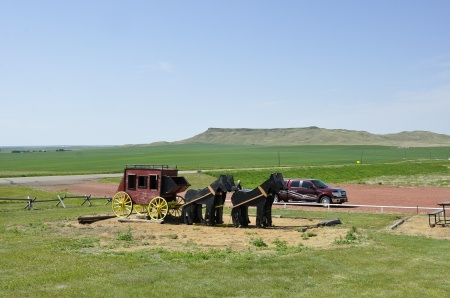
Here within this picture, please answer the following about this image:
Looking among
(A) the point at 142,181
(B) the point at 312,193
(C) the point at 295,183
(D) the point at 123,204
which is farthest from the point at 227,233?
(C) the point at 295,183

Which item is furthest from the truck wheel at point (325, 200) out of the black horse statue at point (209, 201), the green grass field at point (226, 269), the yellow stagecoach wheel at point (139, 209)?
the yellow stagecoach wheel at point (139, 209)

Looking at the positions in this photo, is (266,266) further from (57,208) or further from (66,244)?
(57,208)

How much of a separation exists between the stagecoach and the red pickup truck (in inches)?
448

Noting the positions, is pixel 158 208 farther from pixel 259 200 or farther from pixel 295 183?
pixel 295 183

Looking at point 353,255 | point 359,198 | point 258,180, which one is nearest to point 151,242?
point 353,255

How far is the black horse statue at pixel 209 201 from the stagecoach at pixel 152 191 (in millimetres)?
658

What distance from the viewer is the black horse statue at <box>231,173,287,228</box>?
23.1 meters

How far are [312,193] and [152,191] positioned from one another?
1409cm

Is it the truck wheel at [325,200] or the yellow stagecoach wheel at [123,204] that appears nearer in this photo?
the yellow stagecoach wheel at [123,204]

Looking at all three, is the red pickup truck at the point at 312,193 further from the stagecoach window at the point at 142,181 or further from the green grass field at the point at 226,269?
the green grass field at the point at 226,269

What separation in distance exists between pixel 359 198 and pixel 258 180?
1835 cm

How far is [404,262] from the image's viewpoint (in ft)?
49.6

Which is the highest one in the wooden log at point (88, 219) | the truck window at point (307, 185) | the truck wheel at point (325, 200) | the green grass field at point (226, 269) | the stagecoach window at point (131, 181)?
the stagecoach window at point (131, 181)

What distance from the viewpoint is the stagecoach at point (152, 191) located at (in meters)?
24.8
